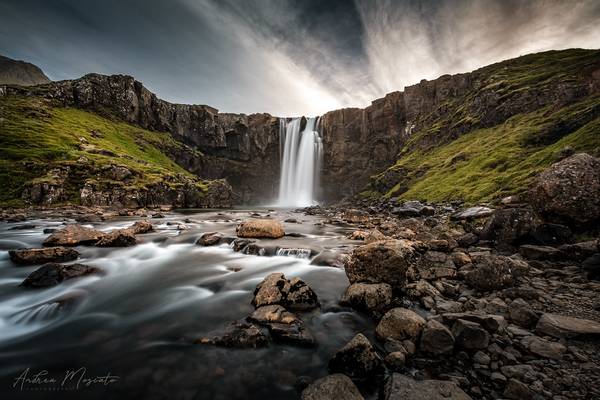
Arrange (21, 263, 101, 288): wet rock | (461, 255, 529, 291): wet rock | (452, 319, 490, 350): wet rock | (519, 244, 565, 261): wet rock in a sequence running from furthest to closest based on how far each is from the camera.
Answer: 1. (519, 244, 565, 261): wet rock
2. (21, 263, 101, 288): wet rock
3. (461, 255, 529, 291): wet rock
4. (452, 319, 490, 350): wet rock

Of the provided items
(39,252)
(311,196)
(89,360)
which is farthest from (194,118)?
(89,360)

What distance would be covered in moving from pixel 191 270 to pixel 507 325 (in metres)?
11.4

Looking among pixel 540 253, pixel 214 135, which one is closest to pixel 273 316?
pixel 540 253

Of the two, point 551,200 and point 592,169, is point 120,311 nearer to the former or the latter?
point 551,200

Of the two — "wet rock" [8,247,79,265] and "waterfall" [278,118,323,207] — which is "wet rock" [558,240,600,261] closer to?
"wet rock" [8,247,79,265]

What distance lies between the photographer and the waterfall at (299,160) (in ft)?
319

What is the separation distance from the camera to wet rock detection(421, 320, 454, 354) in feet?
15.6

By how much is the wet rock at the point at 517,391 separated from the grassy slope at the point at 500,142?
2144cm

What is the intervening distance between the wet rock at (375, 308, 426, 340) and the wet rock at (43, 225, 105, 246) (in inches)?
617

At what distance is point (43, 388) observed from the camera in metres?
4.29

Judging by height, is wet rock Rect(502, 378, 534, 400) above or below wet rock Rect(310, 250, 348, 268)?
above

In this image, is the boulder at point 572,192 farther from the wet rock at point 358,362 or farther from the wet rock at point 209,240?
the wet rock at point 209,240

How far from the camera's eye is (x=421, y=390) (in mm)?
3688

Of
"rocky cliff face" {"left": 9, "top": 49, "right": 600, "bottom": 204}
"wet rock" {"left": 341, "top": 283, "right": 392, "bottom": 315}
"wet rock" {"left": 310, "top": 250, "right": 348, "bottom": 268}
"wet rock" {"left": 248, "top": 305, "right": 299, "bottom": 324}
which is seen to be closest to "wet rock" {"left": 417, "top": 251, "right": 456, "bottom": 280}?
"wet rock" {"left": 341, "top": 283, "right": 392, "bottom": 315}
